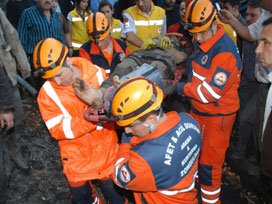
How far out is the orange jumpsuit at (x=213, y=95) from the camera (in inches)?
116

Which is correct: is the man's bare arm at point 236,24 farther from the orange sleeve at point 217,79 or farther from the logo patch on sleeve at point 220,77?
the logo patch on sleeve at point 220,77

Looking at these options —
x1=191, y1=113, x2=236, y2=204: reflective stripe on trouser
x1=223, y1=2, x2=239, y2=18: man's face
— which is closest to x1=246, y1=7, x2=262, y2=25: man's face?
x1=223, y1=2, x2=239, y2=18: man's face

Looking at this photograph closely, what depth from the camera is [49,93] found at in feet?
8.68

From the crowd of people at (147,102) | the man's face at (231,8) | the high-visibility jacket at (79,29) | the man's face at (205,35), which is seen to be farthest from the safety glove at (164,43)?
the high-visibility jacket at (79,29)

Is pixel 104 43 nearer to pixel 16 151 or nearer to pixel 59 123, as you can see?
pixel 59 123

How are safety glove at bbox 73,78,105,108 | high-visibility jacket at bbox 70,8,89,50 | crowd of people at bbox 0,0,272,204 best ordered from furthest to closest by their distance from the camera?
high-visibility jacket at bbox 70,8,89,50 < safety glove at bbox 73,78,105,108 < crowd of people at bbox 0,0,272,204

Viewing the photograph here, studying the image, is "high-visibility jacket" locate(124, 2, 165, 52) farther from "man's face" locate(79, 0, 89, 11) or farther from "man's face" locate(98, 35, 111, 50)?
"man's face" locate(98, 35, 111, 50)

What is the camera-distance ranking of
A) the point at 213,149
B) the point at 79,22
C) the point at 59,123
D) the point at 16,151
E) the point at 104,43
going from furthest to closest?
the point at 79,22 → the point at 16,151 → the point at 104,43 → the point at 213,149 → the point at 59,123

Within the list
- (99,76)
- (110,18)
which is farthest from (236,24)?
(99,76)

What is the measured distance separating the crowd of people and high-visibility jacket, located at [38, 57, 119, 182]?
0.04 feet

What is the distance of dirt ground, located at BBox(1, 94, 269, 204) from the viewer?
3734 millimetres

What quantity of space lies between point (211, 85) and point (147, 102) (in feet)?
4.29

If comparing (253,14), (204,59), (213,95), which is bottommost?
(213,95)

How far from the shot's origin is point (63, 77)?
2.67 meters
